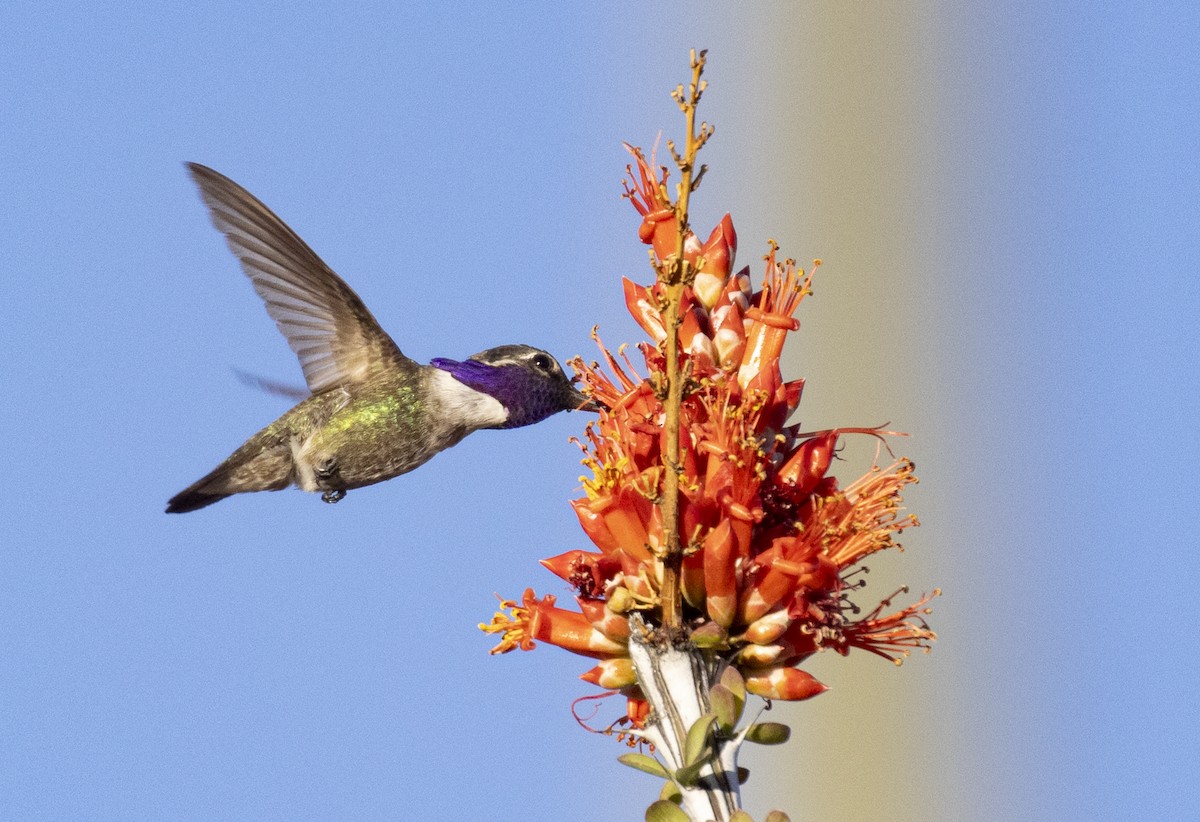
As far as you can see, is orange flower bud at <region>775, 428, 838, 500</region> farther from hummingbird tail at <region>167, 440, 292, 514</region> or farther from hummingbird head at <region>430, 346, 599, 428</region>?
hummingbird tail at <region>167, 440, 292, 514</region>

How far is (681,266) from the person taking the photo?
2.87 meters

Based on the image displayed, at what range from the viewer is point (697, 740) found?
2672 millimetres

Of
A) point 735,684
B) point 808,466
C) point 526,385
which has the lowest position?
point 735,684

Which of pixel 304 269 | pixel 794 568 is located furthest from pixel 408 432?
pixel 794 568

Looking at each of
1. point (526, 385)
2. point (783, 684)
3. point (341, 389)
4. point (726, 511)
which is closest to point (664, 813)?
point (783, 684)

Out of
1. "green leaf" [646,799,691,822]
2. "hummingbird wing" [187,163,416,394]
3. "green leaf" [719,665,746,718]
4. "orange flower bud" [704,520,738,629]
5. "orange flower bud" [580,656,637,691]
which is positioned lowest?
"green leaf" [646,799,691,822]

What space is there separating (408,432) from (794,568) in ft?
11.0

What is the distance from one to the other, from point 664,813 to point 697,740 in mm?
150

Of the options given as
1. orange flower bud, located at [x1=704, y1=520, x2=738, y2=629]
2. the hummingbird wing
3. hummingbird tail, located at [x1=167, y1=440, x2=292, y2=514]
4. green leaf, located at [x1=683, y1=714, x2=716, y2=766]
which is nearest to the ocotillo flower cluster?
orange flower bud, located at [x1=704, y1=520, x2=738, y2=629]

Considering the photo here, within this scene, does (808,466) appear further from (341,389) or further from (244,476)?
(244,476)

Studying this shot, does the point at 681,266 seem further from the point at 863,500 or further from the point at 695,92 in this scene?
the point at 863,500

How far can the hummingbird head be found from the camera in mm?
5613

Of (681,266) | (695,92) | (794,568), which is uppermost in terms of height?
(695,92)

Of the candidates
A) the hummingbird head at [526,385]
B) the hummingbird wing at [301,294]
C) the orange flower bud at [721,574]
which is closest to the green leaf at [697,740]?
the orange flower bud at [721,574]
